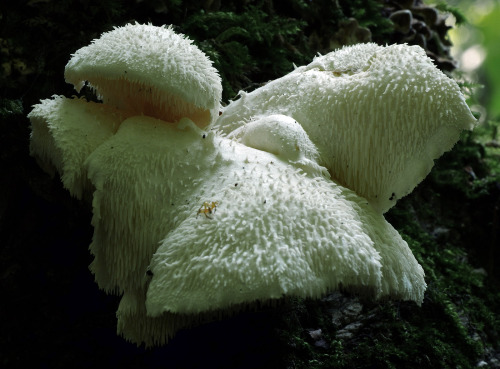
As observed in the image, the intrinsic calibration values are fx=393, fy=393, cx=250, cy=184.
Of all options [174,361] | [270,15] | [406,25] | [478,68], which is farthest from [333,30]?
[478,68]

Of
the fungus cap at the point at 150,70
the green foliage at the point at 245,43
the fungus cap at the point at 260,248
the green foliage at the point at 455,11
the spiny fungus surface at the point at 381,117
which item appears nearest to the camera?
the fungus cap at the point at 260,248

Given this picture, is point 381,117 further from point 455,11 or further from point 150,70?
point 455,11

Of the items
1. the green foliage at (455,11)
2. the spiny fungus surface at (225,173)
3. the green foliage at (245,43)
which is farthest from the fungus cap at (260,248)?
the green foliage at (455,11)

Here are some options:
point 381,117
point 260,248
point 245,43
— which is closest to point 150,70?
point 260,248

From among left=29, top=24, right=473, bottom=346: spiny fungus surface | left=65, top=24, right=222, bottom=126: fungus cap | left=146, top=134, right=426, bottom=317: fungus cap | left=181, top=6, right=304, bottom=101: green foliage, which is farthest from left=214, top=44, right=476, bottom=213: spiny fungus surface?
left=181, top=6, right=304, bottom=101: green foliage

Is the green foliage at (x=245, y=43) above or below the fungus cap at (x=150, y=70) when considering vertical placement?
below

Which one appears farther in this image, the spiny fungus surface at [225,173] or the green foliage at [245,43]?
the green foliage at [245,43]

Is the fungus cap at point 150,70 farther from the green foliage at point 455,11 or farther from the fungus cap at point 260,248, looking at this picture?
the green foliage at point 455,11

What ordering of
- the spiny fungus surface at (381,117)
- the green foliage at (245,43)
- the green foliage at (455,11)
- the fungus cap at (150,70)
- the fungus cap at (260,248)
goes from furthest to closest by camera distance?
the green foliage at (455,11), the green foliage at (245,43), the spiny fungus surface at (381,117), the fungus cap at (150,70), the fungus cap at (260,248)

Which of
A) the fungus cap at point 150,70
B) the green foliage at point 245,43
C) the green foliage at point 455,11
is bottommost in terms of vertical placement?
the green foliage at point 245,43
